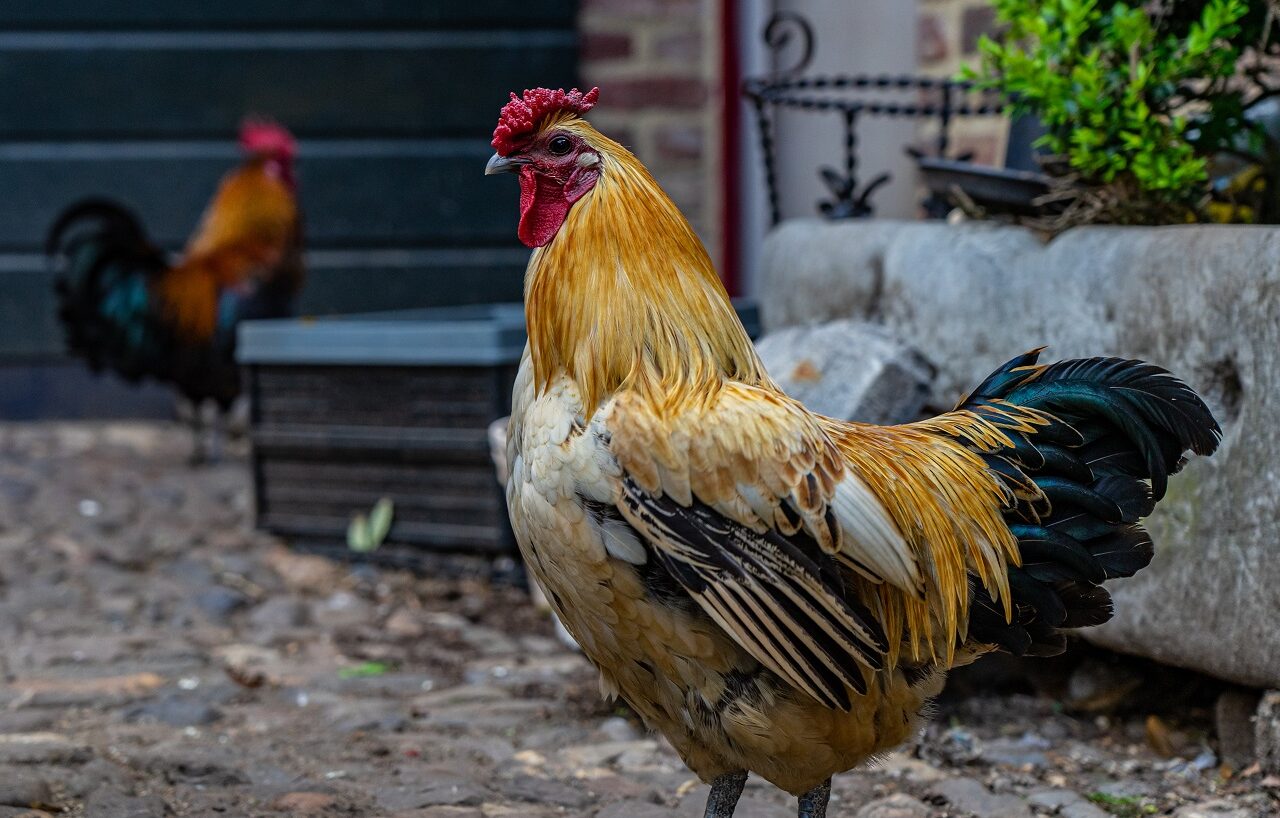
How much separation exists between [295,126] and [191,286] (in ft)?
4.36

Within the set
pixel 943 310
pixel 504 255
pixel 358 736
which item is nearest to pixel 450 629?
pixel 358 736

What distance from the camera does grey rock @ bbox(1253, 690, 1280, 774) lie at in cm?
290

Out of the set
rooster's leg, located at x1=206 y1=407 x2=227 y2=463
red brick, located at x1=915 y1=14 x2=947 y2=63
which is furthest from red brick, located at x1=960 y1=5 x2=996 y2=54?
rooster's leg, located at x1=206 y1=407 x2=227 y2=463

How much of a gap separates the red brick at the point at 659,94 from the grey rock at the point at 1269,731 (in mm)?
4907

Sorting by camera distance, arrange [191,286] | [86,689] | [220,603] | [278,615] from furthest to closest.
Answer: [191,286]
[220,603]
[278,615]
[86,689]

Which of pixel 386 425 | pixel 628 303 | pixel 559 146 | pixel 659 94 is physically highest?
pixel 659 94

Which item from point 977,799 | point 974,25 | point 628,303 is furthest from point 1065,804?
point 974,25

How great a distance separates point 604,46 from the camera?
726 cm

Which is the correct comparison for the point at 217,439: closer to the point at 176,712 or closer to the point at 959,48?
the point at 176,712

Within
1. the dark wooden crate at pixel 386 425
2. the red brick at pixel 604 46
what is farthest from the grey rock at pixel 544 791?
the red brick at pixel 604 46

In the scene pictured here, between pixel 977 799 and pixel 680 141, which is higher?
pixel 680 141

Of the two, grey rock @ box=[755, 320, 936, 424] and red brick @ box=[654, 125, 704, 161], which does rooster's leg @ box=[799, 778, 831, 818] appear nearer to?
grey rock @ box=[755, 320, 936, 424]

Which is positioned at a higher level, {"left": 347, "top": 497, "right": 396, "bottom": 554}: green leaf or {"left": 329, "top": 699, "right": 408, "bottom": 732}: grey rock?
{"left": 347, "top": 497, "right": 396, "bottom": 554}: green leaf

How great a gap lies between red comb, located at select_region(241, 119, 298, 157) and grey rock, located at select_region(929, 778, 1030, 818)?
4.96m
